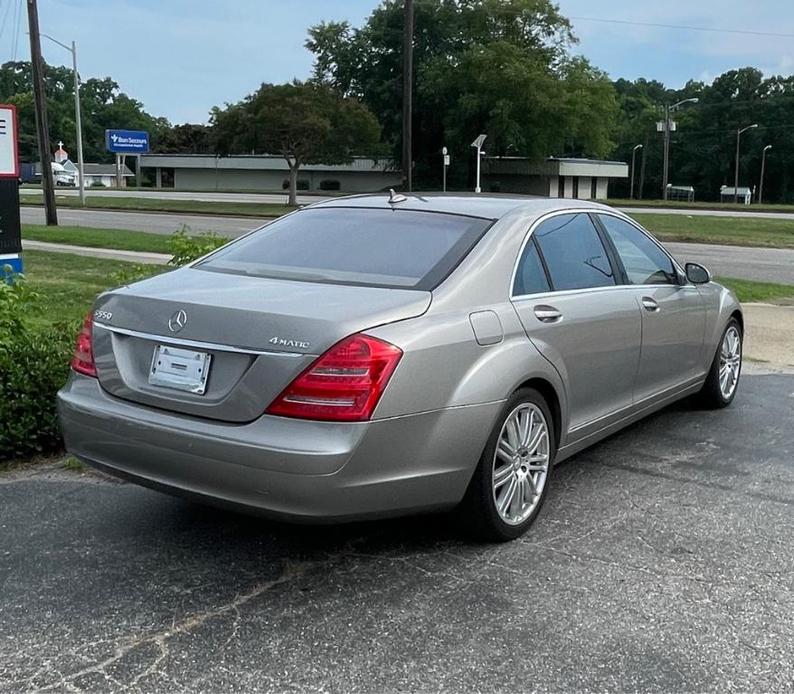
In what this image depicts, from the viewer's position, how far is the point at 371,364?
11.2ft

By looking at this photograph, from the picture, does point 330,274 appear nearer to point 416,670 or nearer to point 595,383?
point 595,383

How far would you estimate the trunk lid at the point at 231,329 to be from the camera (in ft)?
11.2

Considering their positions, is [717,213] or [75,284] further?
[717,213]

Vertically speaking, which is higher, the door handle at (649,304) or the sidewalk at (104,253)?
the door handle at (649,304)

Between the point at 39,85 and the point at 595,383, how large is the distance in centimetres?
2634

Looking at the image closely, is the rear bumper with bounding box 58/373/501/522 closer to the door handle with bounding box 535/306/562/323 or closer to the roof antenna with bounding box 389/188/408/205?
the door handle with bounding box 535/306/562/323

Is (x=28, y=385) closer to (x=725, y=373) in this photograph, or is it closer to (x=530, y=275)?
(x=530, y=275)

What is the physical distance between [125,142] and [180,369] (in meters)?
79.2

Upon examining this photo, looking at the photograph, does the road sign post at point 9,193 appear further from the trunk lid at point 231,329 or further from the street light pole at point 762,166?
the street light pole at point 762,166

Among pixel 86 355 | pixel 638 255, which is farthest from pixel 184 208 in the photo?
pixel 86 355

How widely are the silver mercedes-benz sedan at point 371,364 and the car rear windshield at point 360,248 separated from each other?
A: 13mm

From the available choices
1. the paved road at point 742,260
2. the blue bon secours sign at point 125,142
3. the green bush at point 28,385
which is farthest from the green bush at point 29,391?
the blue bon secours sign at point 125,142

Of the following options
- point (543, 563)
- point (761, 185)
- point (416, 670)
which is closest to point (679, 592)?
point (543, 563)

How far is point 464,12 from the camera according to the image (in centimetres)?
5688
